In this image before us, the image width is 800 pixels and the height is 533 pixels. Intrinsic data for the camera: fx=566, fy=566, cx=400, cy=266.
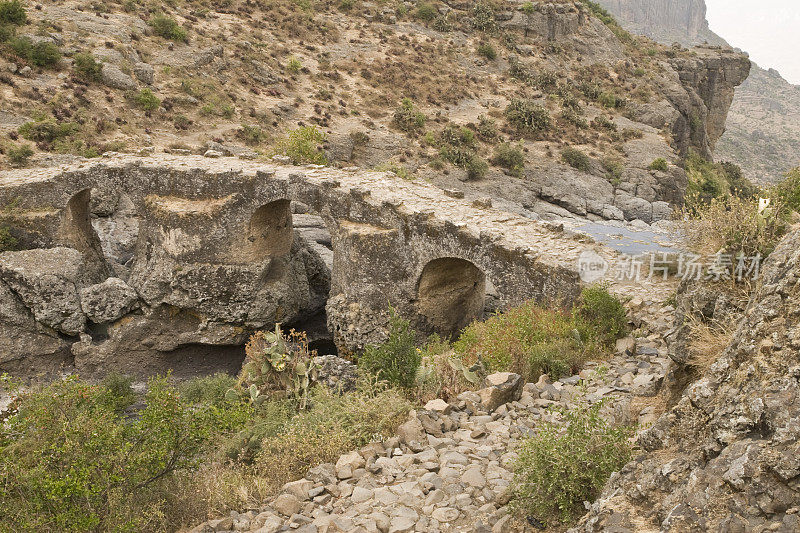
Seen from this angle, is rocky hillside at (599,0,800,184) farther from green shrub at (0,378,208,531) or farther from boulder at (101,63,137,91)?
boulder at (101,63,137,91)

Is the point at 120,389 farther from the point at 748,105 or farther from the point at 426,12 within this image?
the point at 748,105

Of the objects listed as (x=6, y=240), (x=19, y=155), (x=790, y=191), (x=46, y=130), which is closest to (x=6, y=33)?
(x=46, y=130)

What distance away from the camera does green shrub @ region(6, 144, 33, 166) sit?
18.9m

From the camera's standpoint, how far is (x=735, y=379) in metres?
3.04

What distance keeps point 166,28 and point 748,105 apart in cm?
9137

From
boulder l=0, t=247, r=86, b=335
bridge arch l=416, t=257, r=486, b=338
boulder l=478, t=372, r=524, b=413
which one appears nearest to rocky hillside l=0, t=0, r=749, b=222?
boulder l=0, t=247, r=86, b=335

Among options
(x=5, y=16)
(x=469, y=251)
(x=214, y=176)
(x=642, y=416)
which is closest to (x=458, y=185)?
(x=214, y=176)

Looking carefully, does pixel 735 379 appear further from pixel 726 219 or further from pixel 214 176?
pixel 214 176

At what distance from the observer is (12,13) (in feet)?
80.8

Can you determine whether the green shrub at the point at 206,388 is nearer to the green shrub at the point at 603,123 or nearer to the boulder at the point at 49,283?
the boulder at the point at 49,283

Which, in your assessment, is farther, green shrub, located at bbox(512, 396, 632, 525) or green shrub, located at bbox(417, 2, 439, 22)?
green shrub, located at bbox(417, 2, 439, 22)

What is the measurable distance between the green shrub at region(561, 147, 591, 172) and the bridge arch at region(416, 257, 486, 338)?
19141 mm

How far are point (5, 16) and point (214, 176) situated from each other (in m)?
18.1

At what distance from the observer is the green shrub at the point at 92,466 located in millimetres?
5137
